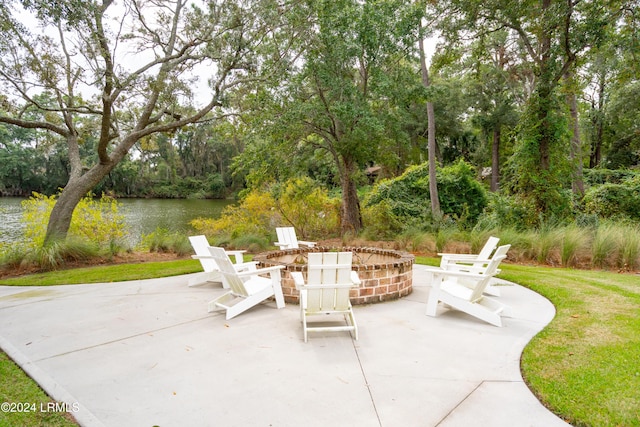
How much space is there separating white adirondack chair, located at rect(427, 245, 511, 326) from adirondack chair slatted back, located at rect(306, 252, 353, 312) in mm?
1187

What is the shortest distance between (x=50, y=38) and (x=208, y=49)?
349cm

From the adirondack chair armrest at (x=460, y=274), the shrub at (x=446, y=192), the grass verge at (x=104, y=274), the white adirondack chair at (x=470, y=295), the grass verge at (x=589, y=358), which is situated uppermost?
the shrub at (x=446, y=192)

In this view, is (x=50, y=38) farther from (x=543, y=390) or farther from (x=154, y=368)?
(x=543, y=390)

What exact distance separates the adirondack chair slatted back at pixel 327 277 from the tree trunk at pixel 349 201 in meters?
7.85

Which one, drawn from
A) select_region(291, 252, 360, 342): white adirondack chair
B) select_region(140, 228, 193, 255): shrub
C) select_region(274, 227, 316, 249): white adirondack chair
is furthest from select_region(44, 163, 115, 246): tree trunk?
select_region(291, 252, 360, 342): white adirondack chair

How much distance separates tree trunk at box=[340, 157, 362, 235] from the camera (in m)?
11.5

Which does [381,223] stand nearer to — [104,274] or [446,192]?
[446,192]

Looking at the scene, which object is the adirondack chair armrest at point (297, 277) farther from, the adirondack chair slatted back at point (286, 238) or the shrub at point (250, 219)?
the shrub at point (250, 219)

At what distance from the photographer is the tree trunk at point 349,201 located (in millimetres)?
11469

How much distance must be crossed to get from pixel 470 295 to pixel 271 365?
98.9 inches

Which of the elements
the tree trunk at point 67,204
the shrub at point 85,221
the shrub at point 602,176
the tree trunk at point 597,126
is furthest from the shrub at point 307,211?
the tree trunk at point 597,126

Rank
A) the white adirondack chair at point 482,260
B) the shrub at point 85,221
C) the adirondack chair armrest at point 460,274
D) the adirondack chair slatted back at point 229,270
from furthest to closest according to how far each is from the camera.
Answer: the shrub at point 85,221
the white adirondack chair at point 482,260
the adirondack chair slatted back at point 229,270
the adirondack chair armrest at point 460,274

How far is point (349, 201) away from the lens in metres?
11.7

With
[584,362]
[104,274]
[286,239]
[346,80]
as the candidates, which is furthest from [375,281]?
[346,80]
